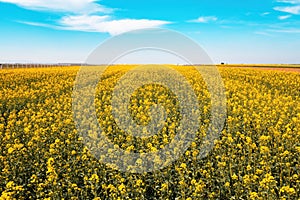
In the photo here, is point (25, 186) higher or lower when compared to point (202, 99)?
lower

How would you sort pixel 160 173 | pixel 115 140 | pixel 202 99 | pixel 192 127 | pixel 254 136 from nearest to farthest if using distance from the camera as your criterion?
pixel 160 173 → pixel 115 140 → pixel 254 136 → pixel 192 127 → pixel 202 99

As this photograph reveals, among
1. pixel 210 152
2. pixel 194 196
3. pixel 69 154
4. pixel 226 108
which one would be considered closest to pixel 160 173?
pixel 194 196

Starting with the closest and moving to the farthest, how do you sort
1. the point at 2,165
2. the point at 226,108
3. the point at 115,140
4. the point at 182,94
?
the point at 2,165
the point at 115,140
the point at 226,108
the point at 182,94

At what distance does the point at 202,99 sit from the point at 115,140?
5.34 metres

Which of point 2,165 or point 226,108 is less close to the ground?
point 226,108

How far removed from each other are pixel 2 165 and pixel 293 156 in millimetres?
5496

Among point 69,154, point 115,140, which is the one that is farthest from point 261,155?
point 69,154

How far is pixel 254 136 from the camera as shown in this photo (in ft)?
26.0

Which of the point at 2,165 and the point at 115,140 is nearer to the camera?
the point at 2,165

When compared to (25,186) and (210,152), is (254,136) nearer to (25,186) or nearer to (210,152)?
(210,152)

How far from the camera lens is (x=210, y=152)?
6.87 m

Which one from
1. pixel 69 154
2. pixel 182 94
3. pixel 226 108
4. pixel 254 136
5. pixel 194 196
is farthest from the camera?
pixel 182 94

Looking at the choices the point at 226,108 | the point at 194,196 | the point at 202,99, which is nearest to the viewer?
the point at 194,196

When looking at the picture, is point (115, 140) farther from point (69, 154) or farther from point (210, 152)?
point (210, 152)
